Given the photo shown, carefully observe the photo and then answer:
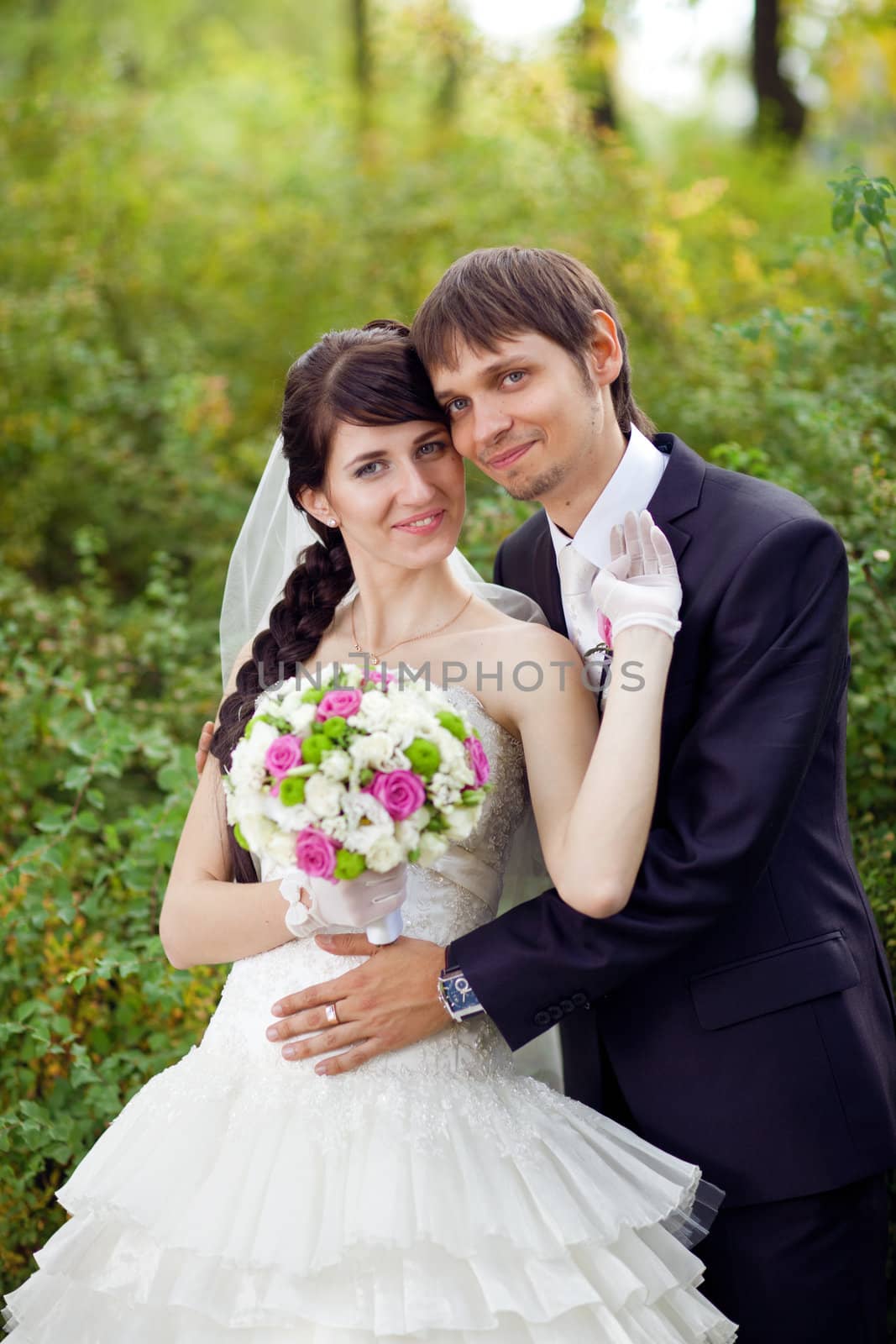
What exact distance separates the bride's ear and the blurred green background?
3.77 feet

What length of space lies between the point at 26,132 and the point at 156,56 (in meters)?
5.40

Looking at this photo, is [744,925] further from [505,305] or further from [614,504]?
[505,305]

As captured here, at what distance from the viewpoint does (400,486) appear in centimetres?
264

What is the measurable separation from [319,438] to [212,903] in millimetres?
1059

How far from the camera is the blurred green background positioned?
3.58 meters

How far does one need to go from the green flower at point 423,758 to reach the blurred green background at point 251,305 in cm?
154

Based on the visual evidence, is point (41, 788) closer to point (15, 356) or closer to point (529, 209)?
point (15, 356)

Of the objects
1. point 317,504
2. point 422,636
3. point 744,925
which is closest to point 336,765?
point 422,636

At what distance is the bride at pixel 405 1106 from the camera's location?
80.4 inches

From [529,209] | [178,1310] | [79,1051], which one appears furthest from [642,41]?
[178,1310]

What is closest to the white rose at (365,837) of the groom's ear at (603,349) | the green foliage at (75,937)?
the groom's ear at (603,349)

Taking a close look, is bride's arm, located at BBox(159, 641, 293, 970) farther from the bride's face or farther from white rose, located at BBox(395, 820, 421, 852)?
the bride's face

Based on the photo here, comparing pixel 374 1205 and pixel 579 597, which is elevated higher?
pixel 579 597

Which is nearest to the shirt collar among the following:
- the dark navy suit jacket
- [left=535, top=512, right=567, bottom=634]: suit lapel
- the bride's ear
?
the dark navy suit jacket
